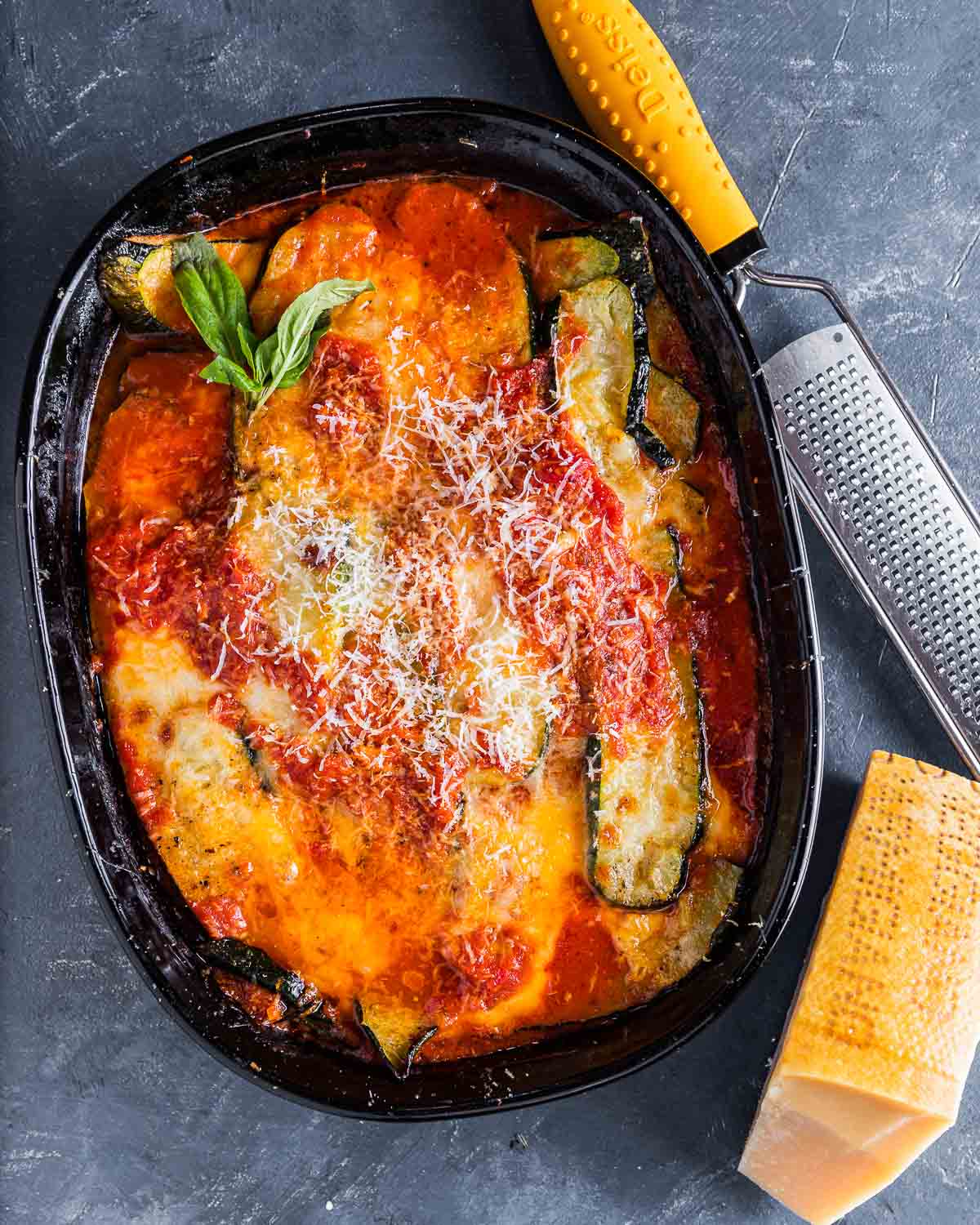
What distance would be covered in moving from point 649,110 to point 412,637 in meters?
1.51

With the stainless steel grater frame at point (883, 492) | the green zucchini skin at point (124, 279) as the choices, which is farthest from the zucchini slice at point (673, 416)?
the green zucchini skin at point (124, 279)

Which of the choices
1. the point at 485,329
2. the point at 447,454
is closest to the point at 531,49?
the point at 485,329

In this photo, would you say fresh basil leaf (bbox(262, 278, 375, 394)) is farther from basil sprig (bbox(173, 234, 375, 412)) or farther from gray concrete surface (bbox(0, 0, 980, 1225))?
gray concrete surface (bbox(0, 0, 980, 1225))

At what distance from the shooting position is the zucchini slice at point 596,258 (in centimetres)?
252

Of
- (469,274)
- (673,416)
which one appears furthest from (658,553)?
(469,274)

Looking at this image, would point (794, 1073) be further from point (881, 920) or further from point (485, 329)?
point (485, 329)

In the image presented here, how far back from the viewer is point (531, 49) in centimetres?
293

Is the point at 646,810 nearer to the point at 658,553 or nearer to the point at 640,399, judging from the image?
the point at 658,553

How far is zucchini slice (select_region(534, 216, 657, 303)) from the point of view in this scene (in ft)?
8.27

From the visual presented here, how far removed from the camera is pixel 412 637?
7.90 ft

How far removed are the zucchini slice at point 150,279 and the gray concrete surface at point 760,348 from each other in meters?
0.50

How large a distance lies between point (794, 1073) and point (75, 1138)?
1952mm

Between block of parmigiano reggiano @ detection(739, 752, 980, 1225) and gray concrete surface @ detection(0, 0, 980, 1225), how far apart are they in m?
0.16

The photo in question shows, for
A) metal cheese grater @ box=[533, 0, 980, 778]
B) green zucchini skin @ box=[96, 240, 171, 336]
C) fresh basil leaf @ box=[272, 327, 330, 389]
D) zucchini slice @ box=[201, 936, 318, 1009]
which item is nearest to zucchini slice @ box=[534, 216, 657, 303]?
metal cheese grater @ box=[533, 0, 980, 778]
